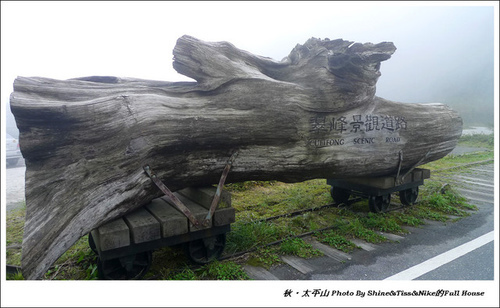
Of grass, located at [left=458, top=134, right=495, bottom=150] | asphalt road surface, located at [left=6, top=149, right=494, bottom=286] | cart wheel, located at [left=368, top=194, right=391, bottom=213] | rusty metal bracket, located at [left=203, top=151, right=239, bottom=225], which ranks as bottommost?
asphalt road surface, located at [left=6, top=149, right=494, bottom=286]

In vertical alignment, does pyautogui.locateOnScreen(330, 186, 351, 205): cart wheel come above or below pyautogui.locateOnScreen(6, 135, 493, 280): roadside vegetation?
above

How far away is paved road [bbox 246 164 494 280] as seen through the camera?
344 cm

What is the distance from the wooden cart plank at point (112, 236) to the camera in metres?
2.94

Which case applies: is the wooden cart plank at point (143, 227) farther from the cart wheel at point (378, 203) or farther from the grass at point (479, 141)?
the grass at point (479, 141)

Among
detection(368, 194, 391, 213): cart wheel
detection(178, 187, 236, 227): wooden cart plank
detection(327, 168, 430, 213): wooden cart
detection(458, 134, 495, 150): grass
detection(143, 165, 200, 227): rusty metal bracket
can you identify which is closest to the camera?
detection(143, 165, 200, 227): rusty metal bracket

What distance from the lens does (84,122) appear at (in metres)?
2.93

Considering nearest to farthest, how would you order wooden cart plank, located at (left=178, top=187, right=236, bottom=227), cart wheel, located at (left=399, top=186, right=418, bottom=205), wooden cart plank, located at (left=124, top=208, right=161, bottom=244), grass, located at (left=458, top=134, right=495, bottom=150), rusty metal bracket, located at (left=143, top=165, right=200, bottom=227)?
wooden cart plank, located at (left=124, top=208, right=161, bottom=244) → rusty metal bracket, located at (left=143, top=165, right=200, bottom=227) → wooden cart plank, located at (left=178, top=187, right=236, bottom=227) → cart wheel, located at (left=399, top=186, right=418, bottom=205) → grass, located at (left=458, top=134, right=495, bottom=150)

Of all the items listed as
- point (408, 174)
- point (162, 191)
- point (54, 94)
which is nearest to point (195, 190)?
point (162, 191)

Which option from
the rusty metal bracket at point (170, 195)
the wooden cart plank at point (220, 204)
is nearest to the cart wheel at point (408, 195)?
the wooden cart plank at point (220, 204)

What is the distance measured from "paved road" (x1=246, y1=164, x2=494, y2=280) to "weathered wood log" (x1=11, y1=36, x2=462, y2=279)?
1120 mm

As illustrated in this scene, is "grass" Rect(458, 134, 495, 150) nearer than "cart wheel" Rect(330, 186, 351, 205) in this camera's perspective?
No

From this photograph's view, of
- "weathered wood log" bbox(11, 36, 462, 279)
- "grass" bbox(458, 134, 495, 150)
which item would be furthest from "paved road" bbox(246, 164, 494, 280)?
"grass" bbox(458, 134, 495, 150)

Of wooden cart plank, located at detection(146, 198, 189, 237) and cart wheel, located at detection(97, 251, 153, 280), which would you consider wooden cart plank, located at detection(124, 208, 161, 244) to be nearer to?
wooden cart plank, located at detection(146, 198, 189, 237)

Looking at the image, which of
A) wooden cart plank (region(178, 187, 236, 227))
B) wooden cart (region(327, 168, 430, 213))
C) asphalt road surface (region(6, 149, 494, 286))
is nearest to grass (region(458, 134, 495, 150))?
wooden cart (region(327, 168, 430, 213))
